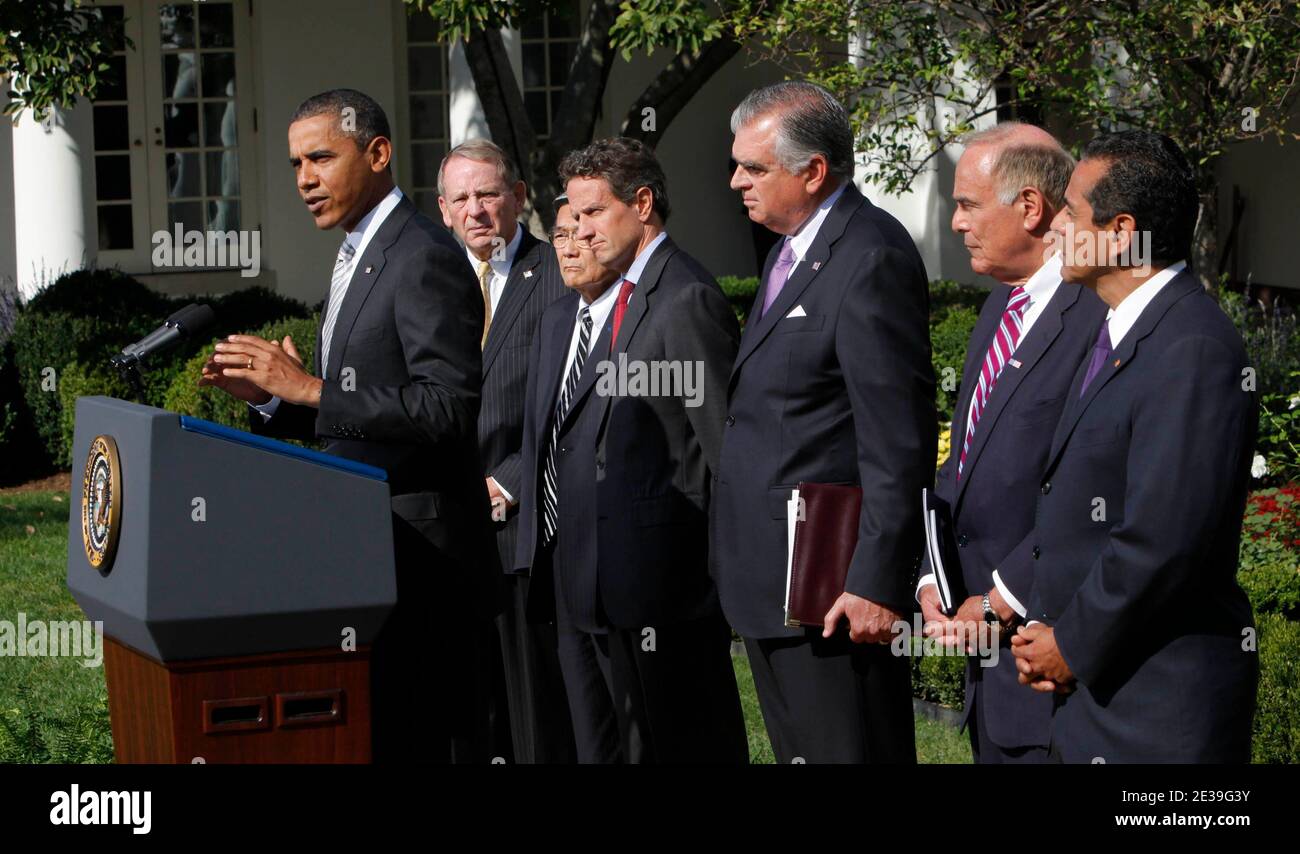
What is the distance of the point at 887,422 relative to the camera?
13.4 feet

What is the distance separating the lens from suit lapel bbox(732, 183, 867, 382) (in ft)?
14.1

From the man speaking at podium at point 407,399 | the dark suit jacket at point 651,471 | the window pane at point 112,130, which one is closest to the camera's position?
the man speaking at podium at point 407,399

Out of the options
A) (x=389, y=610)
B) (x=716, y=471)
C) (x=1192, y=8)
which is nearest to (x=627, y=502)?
(x=716, y=471)

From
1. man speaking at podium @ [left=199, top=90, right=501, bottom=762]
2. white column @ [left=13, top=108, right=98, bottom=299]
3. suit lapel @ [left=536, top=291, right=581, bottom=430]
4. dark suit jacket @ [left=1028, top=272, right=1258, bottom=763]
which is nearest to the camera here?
dark suit jacket @ [left=1028, top=272, right=1258, bottom=763]

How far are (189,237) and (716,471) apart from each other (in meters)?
14.0

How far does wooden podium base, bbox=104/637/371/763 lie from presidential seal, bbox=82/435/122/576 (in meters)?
0.25

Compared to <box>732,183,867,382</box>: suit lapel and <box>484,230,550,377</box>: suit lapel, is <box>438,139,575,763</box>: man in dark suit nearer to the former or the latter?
<box>484,230,550,377</box>: suit lapel

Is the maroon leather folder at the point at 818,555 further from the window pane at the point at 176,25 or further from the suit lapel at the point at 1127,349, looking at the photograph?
the window pane at the point at 176,25

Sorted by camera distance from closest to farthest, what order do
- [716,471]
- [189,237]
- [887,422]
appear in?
1. [887,422]
2. [716,471]
3. [189,237]

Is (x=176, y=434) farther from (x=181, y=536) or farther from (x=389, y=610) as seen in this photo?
(x=389, y=610)

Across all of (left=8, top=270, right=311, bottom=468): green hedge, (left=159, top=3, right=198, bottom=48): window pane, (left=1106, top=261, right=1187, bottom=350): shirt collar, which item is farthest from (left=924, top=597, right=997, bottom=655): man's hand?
(left=159, top=3, right=198, bottom=48): window pane

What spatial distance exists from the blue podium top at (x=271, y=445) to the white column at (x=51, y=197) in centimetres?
1283

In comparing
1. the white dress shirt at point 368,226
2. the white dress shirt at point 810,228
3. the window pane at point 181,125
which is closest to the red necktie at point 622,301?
the white dress shirt at point 810,228

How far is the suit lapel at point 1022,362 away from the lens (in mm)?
4043
